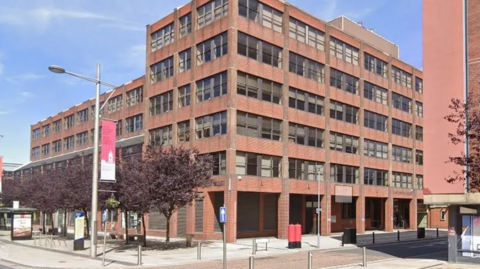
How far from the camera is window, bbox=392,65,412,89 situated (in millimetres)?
63719

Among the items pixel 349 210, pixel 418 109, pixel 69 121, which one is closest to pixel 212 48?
pixel 349 210

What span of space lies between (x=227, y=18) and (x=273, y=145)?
11.3 meters

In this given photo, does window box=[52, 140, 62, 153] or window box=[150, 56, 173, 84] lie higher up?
window box=[150, 56, 173, 84]

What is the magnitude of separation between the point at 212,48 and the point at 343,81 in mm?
16388

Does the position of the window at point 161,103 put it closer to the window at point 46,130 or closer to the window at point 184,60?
the window at point 184,60

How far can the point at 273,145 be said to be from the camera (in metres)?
45.2

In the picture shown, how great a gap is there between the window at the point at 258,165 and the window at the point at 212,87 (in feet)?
18.2

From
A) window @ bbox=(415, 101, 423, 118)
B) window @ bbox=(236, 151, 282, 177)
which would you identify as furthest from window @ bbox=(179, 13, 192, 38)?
window @ bbox=(415, 101, 423, 118)

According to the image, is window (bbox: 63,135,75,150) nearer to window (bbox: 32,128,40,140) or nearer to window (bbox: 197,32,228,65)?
window (bbox: 32,128,40,140)

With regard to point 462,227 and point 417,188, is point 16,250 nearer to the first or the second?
point 462,227

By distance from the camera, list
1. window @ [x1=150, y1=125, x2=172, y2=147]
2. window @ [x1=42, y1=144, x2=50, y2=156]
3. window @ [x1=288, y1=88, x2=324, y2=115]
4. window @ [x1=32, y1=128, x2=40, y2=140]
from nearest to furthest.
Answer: window @ [x1=288, y1=88, x2=324, y2=115], window @ [x1=150, y1=125, x2=172, y2=147], window @ [x1=42, y1=144, x2=50, y2=156], window @ [x1=32, y1=128, x2=40, y2=140]

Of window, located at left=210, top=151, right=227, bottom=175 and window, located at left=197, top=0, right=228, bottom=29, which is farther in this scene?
window, located at left=197, top=0, right=228, bottom=29

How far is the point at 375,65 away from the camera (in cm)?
6038

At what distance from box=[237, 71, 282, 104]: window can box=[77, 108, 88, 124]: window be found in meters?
38.1
